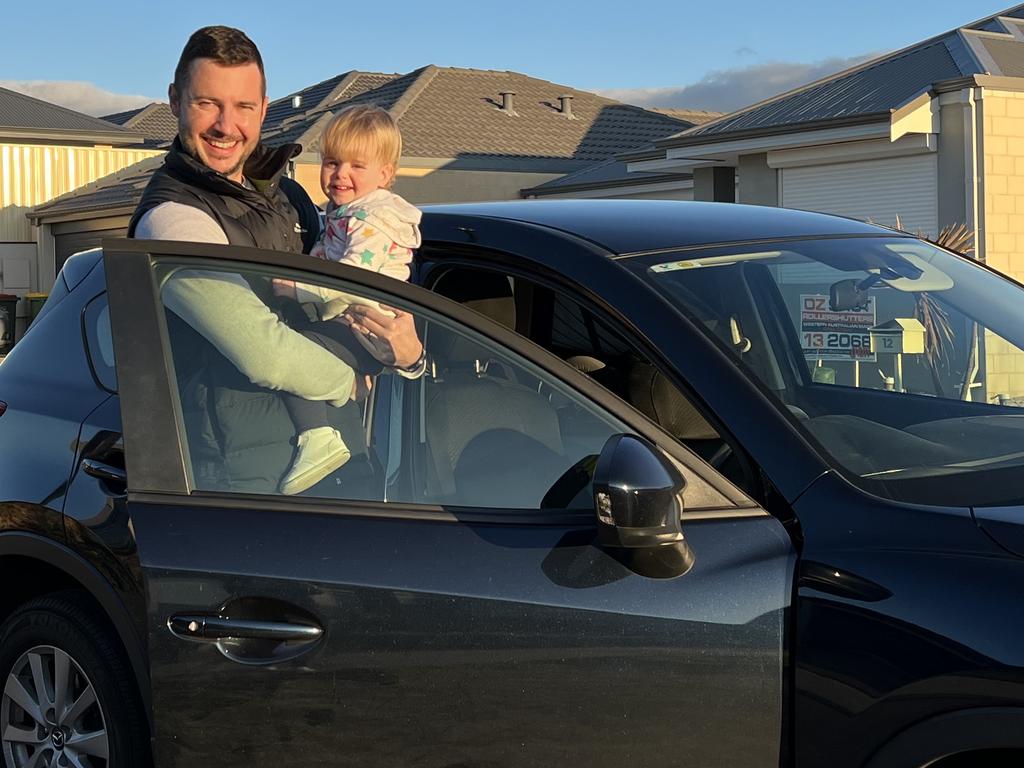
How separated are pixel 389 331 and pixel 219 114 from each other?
3.45ft

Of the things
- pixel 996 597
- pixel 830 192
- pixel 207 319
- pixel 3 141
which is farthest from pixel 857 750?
pixel 3 141

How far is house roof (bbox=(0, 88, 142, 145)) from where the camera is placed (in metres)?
33.1

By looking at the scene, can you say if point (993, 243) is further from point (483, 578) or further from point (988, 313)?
point (483, 578)

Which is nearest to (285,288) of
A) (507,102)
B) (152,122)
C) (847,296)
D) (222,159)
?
(222,159)

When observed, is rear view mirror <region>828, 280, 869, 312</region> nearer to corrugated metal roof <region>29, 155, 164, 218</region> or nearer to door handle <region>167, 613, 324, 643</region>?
door handle <region>167, 613, 324, 643</region>

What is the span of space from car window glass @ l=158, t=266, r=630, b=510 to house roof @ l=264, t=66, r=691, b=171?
83.6ft

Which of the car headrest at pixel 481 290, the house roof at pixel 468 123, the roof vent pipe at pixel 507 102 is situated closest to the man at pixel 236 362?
the car headrest at pixel 481 290

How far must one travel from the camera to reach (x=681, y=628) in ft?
8.04

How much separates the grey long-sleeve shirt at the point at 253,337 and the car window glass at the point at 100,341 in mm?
405

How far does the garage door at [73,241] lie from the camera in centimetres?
3087

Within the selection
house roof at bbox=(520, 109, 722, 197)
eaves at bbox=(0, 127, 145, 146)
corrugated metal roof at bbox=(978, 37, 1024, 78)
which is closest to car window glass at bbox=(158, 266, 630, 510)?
corrugated metal roof at bbox=(978, 37, 1024, 78)

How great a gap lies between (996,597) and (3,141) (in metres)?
34.0

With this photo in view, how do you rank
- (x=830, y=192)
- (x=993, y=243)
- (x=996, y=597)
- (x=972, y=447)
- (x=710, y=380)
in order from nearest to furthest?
(x=996, y=597), (x=710, y=380), (x=972, y=447), (x=993, y=243), (x=830, y=192)

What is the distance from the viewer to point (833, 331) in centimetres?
347
